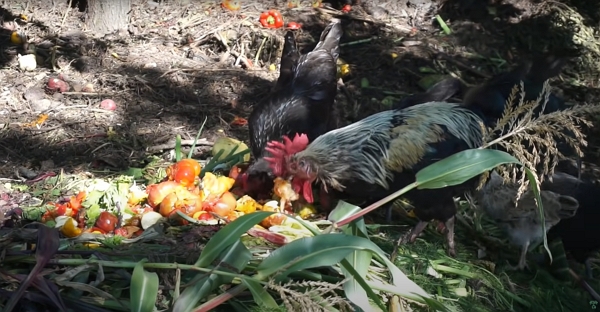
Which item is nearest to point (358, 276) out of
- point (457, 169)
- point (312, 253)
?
point (312, 253)

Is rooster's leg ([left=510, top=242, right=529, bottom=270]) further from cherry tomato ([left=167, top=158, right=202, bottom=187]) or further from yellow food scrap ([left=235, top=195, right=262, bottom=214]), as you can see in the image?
cherry tomato ([left=167, top=158, right=202, bottom=187])

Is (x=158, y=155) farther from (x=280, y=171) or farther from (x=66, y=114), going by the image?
(x=280, y=171)

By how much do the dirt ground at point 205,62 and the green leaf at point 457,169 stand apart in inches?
102

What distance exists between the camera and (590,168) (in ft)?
17.2

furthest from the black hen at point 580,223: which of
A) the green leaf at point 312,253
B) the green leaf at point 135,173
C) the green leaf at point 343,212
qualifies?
the green leaf at point 135,173

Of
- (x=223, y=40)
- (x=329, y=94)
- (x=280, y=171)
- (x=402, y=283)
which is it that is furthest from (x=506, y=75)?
(x=223, y=40)

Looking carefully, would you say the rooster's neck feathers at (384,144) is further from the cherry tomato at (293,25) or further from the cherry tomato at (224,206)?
the cherry tomato at (293,25)

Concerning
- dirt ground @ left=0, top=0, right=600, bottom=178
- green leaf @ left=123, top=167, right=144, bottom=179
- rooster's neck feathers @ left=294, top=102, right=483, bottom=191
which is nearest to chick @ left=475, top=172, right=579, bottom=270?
rooster's neck feathers @ left=294, top=102, right=483, bottom=191

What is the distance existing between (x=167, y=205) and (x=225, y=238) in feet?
3.98

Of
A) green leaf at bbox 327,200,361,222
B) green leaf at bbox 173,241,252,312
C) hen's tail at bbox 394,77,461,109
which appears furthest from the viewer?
hen's tail at bbox 394,77,461,109

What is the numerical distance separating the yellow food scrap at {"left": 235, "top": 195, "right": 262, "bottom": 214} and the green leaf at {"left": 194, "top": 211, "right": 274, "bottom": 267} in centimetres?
111

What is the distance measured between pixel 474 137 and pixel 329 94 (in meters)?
1.27

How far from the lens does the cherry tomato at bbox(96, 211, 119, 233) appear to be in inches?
149

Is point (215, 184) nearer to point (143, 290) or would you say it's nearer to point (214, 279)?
point (214, 279)
